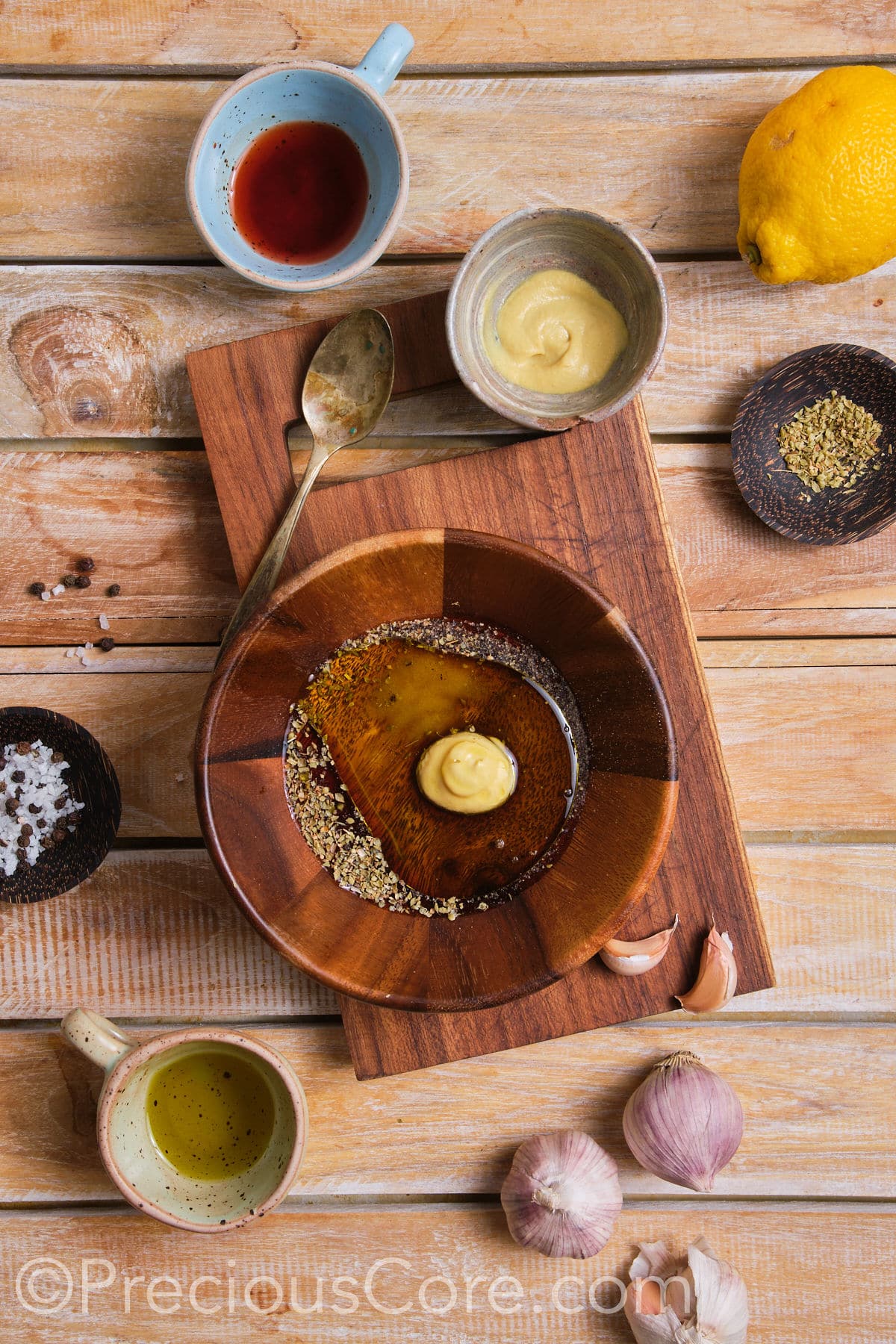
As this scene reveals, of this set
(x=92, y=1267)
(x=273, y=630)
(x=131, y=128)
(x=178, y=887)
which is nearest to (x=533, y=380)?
(x=273, y=630)

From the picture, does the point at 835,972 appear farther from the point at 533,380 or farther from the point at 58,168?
the point at 58,168

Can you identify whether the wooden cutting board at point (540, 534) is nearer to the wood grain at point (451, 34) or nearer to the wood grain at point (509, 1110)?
the wood grain at point (509, 1110)

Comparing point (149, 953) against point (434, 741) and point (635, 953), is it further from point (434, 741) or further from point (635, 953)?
point (635, 953)

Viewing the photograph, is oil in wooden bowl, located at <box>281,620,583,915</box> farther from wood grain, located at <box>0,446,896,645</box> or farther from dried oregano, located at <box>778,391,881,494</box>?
dried oregano, located at <box>778,391,881,494</box>

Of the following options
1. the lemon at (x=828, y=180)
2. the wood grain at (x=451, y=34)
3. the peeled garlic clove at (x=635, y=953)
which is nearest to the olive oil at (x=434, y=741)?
the peeled garlic clove at (x=635, y=953)

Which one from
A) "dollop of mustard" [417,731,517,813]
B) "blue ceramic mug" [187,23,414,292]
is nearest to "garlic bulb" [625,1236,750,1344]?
"dollop of mustard" [417,731,517,813]
